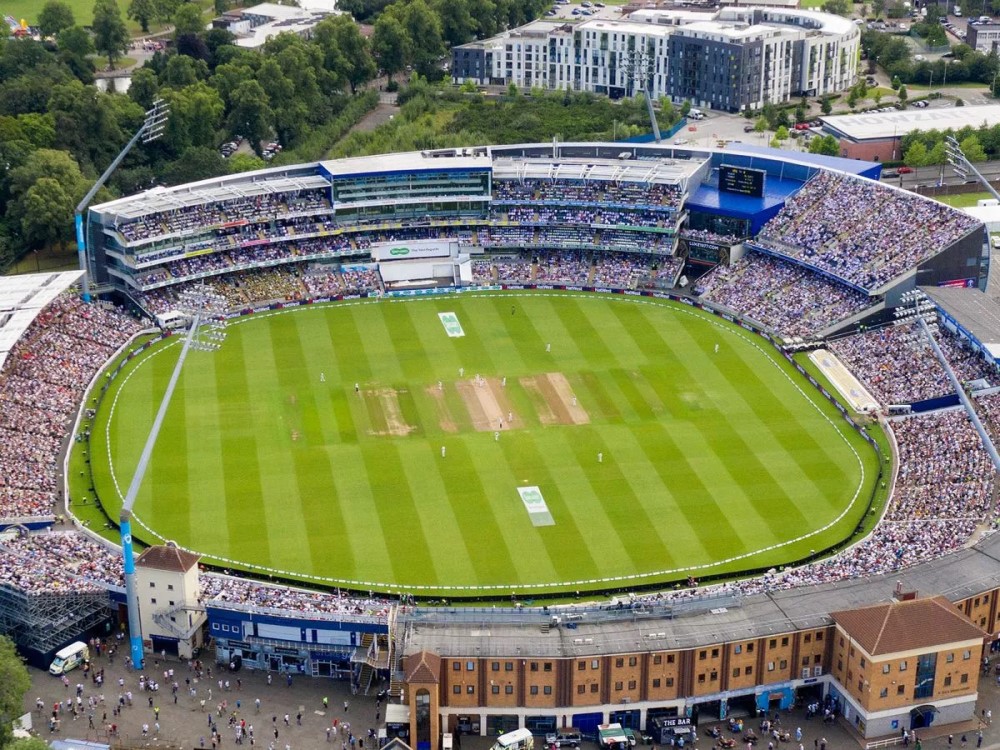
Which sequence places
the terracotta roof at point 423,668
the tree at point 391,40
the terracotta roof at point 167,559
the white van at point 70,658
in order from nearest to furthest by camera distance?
the terracotta roof at point 423,668
the white van at point 70,658
the terracotta roof at point 167,559
the tree at point 391,40

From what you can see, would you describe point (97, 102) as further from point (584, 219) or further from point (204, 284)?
point (584, 219)

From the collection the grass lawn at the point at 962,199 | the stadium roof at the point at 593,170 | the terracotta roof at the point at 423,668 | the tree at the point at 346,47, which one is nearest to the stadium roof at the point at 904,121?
the grass lawn at the point at 962,199

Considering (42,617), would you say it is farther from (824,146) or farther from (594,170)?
(824,146)

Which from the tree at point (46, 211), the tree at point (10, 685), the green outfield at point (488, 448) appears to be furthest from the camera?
the tree at point (46, 211)

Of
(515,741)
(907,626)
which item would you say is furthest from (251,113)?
(907,626)

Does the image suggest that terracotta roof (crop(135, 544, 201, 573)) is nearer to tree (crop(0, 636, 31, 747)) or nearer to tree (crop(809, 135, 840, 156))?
tree (crop(0, 636, 31, 747))

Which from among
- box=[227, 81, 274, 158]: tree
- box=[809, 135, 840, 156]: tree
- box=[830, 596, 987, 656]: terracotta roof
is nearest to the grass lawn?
box=[809, 135, 840, 156]: tree

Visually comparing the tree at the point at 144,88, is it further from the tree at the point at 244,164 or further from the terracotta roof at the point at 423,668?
the terracotta roof at the point at 423,668
